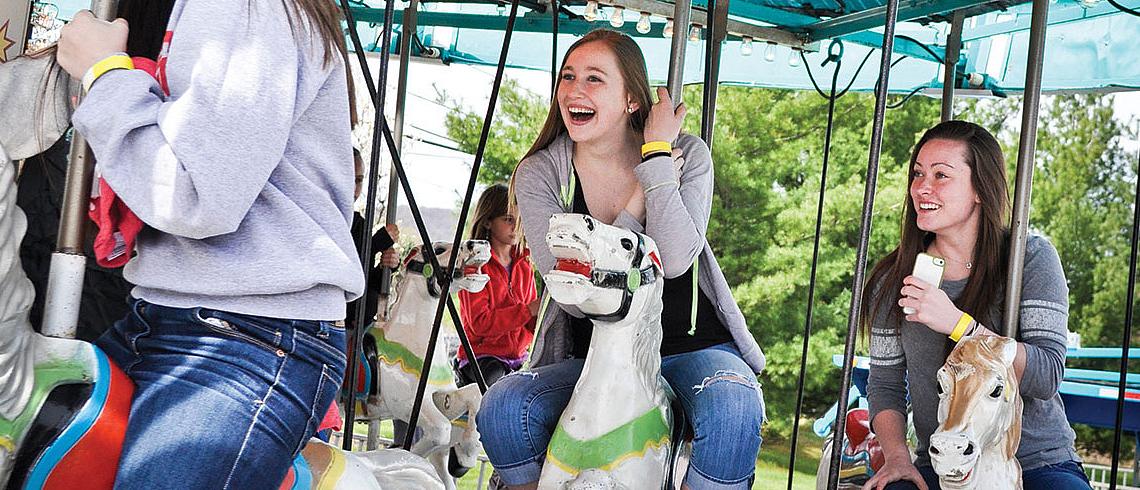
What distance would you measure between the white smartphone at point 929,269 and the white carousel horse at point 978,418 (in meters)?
0.20

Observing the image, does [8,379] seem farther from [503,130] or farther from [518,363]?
[503,130]

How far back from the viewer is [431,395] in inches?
156

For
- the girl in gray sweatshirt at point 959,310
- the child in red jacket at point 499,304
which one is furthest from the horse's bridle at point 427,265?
the girl in gray sweatshirt at point 959,310

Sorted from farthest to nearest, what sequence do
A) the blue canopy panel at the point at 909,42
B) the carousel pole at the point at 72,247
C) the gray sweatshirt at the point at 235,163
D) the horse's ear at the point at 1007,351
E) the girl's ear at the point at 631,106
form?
the blue canopy panel at the point at 909,42
the girl's ear at the point at 631,106
the horse's ear at the point at 1007,351
the carousel pole at the point at 72,247
the gray sweatshirt at the point at 235,163

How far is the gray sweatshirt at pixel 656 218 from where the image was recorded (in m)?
2.26

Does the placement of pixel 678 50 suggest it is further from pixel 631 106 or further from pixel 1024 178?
pixel 1024 178

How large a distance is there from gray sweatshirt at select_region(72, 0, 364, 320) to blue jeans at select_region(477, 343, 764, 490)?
0.99 meters

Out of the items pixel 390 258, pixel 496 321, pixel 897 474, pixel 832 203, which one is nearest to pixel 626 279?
pixel 897 474

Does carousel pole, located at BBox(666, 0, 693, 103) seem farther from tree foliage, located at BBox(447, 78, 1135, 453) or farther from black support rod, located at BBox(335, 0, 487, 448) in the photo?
tree foliage, located at BBox(447, 78, 1135, 453)

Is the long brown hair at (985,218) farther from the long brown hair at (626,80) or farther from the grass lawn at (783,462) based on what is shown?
the grass lawn at (783,462)

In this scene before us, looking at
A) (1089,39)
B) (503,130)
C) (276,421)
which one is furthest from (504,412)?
(503,130)

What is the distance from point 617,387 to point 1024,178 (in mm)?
1172

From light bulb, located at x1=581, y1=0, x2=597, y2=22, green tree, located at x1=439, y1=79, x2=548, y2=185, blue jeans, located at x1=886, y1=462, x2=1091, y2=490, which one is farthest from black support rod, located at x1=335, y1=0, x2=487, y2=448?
green tree, located at x1=439, y1=79, x2=548, y2=185

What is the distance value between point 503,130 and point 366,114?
84.6 inches
